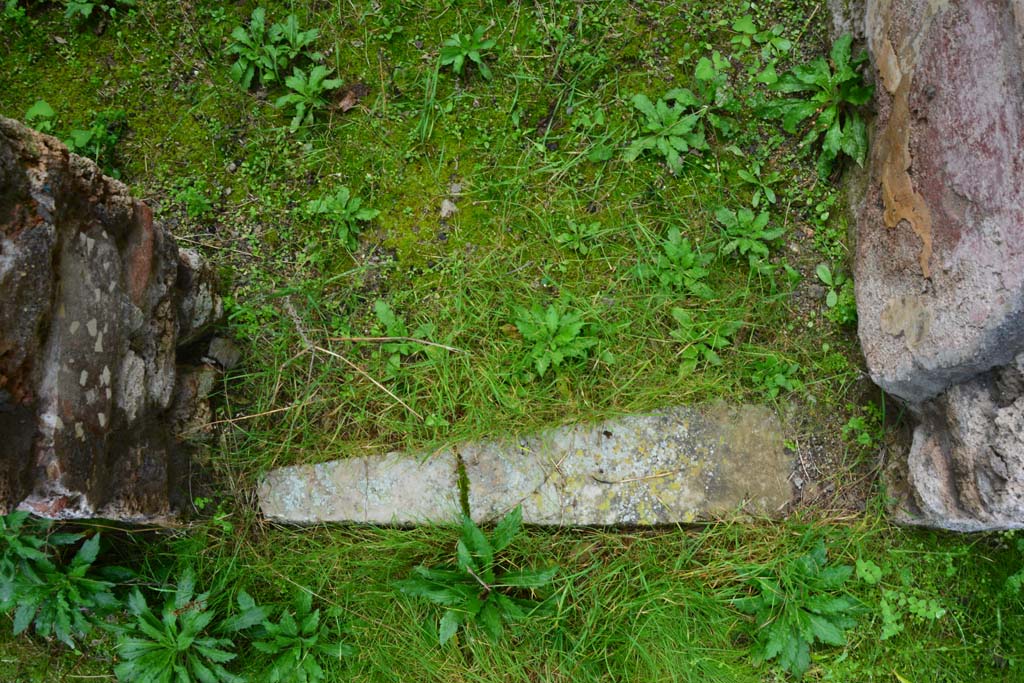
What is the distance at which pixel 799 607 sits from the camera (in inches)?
109

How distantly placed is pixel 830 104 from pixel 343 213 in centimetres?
224

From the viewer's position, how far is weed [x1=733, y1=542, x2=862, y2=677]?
2.74 metres

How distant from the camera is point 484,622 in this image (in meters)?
2.76

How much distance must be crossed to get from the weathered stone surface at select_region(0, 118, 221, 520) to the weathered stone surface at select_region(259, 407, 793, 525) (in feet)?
2.12

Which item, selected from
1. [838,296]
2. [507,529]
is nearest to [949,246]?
[838,296]

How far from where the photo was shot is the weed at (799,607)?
2740mm

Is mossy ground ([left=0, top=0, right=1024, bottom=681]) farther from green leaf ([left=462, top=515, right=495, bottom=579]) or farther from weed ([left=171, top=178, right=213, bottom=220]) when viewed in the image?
green leaf ([left=462, top=515, right=495, bottom=579])

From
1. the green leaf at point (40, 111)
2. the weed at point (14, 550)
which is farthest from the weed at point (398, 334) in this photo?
the green leaf at point (40, 111)

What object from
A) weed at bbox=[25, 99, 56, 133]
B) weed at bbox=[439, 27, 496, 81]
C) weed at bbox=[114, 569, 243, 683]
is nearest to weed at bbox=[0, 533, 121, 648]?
weed at bbox=[114, 569, 243, 683]

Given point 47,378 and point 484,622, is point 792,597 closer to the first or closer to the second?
point 484,622

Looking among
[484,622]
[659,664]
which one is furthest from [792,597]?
[484,622]

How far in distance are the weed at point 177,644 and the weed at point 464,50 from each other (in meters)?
2.50

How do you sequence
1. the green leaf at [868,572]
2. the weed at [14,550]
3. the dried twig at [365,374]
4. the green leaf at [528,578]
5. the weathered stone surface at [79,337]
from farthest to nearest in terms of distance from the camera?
the dried twig at [365,374] < the green leaf at [868,572] < the green leaf at [528,578] < the weed at [14,550] < the weathered stone surface at [79,337]

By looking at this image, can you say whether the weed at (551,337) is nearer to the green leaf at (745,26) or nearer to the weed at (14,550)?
the green leaf at (745,26)
